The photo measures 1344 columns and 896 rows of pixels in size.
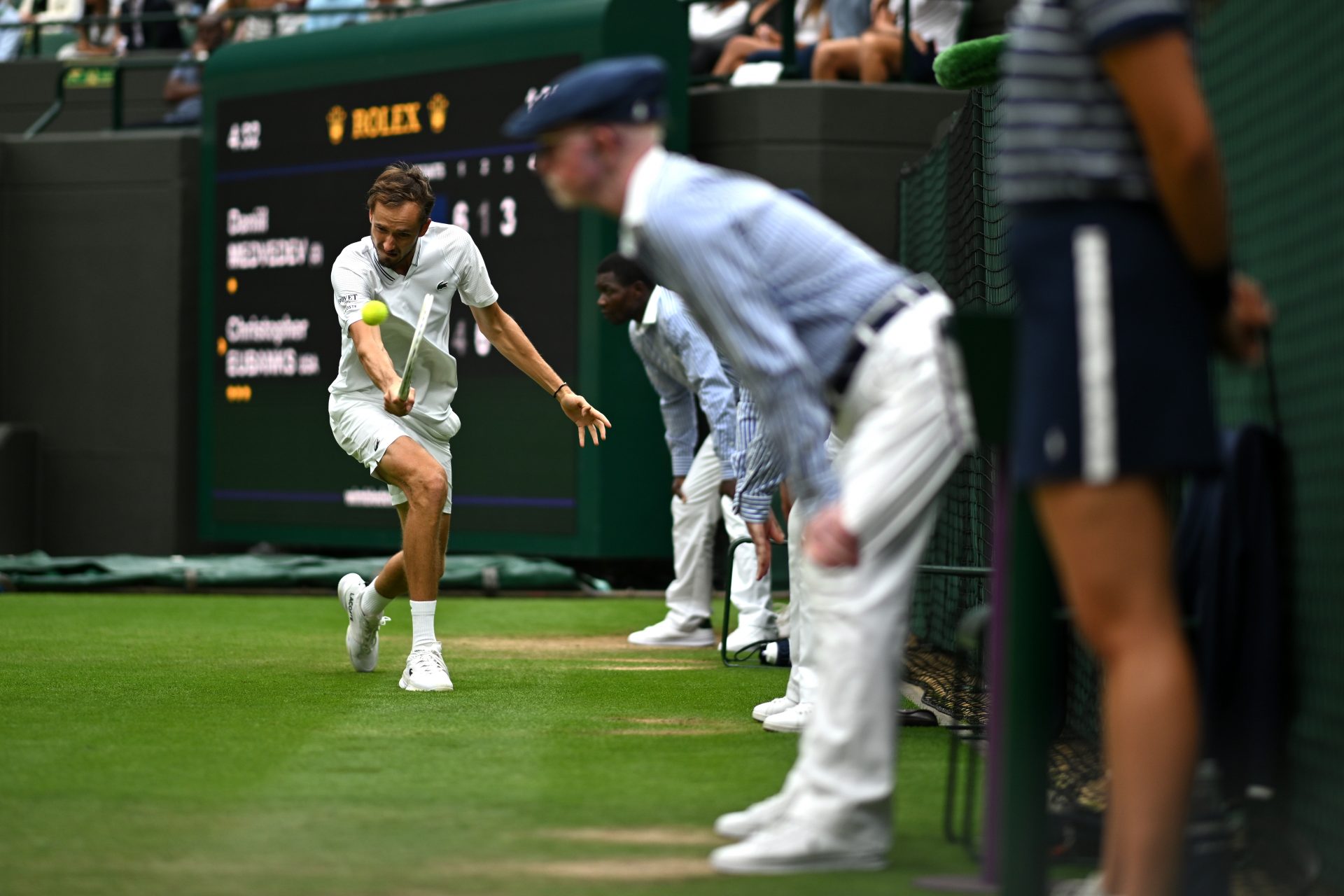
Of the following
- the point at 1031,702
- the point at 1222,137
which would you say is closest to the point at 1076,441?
the point at 1031,702

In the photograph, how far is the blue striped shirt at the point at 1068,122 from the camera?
276 centimetres

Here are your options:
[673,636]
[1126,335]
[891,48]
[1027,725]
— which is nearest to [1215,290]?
[1126,335]

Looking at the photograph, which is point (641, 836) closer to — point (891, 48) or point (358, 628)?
point (358, 628)

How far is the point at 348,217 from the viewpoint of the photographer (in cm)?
1236

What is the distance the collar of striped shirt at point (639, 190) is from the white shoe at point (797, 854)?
3.97 feet

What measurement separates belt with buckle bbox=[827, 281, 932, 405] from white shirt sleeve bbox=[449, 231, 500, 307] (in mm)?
3581

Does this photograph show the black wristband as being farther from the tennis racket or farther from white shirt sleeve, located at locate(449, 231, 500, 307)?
white shirt sleeve, located at locate(449, 231, 500, 307)

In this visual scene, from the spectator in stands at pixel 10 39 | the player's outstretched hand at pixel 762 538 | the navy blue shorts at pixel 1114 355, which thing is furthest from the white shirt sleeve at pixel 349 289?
the spectator in stands at pixel 10 39

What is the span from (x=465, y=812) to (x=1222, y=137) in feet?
8.03

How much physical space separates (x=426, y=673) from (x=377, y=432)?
3.10 ft

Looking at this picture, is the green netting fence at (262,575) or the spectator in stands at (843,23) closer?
the green netting fence at (262,575)

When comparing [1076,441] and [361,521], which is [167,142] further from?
[1076,441]

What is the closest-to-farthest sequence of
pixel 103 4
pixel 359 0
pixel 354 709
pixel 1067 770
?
pixel 1067 770 < pixel 354 709 < pixel 359 0 < pixel 103 4

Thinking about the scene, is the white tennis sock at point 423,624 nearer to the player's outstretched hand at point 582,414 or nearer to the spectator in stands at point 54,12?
the player's outstretched hand at point 582,414
